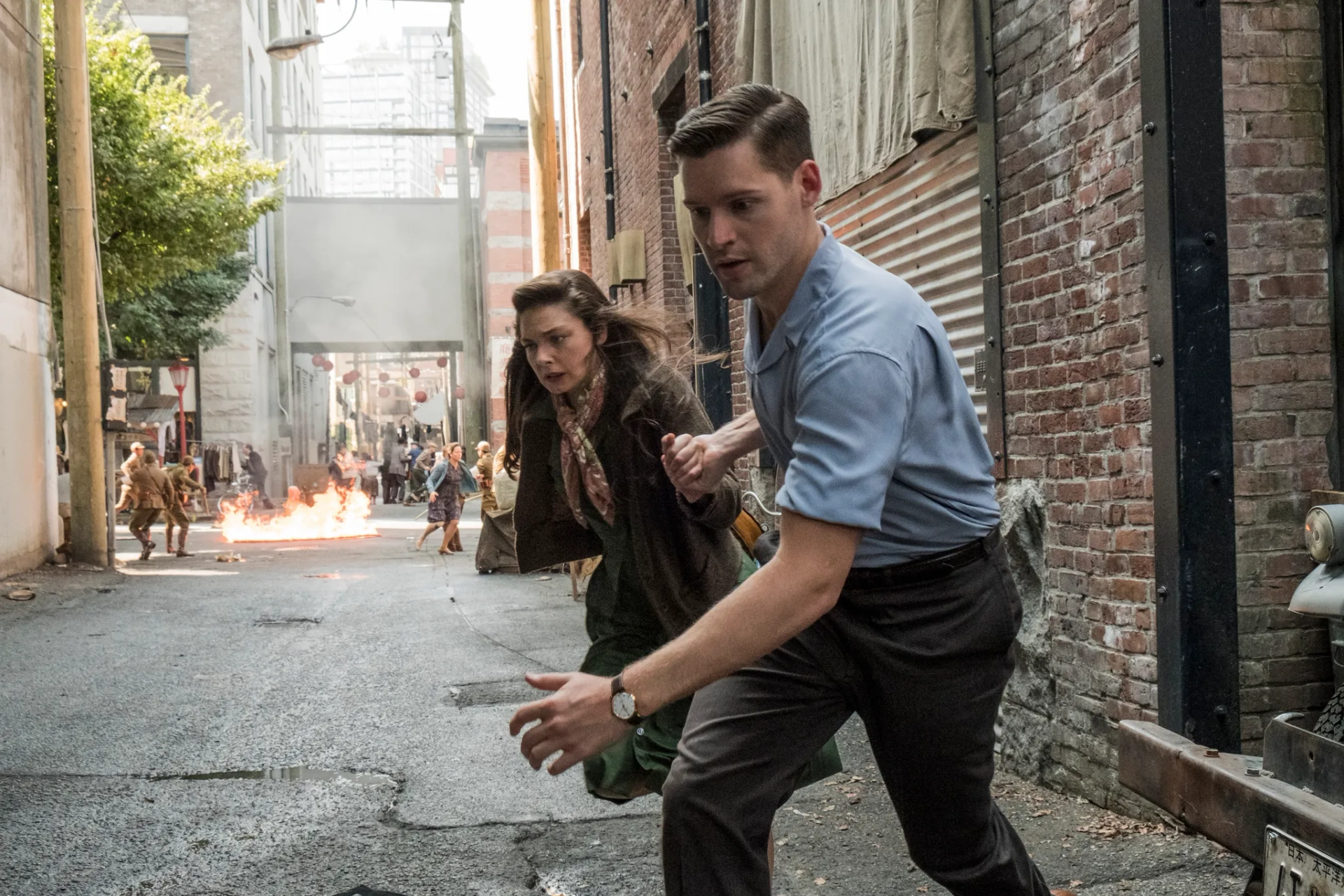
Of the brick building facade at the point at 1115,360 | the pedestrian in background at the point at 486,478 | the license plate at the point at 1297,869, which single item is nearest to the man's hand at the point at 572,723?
the license plate at the point at 1297,869

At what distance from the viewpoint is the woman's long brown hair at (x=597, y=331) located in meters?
3.79

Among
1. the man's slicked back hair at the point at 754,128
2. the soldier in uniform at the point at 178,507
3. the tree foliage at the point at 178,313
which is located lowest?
the soldier in uniform at the point at 178,507

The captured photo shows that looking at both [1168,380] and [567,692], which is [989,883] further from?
[1168,380]

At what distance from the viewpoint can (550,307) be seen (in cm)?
377

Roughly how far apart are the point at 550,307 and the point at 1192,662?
91.1 inches

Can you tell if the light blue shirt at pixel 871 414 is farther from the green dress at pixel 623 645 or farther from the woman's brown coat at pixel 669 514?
the green dress at pixel 623 645

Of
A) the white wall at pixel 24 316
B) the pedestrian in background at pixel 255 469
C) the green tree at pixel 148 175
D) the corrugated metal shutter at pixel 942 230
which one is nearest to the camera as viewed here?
the corrugated metal shutter at pixel 942 230

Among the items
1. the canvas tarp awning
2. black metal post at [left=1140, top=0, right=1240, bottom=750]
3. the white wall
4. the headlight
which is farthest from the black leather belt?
the white wall

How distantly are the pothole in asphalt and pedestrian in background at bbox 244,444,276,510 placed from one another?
28.9 m

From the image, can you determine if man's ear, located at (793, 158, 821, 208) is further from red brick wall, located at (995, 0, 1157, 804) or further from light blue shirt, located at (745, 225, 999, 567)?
red brick wall, located at (995, 0, 1157, 804)

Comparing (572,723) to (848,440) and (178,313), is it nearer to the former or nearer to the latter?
(848,440)

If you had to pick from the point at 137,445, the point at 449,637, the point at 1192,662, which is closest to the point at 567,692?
the point at 1192,662

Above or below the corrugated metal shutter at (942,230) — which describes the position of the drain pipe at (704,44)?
above

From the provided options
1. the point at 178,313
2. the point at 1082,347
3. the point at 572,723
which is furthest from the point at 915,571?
the point at 178,313
